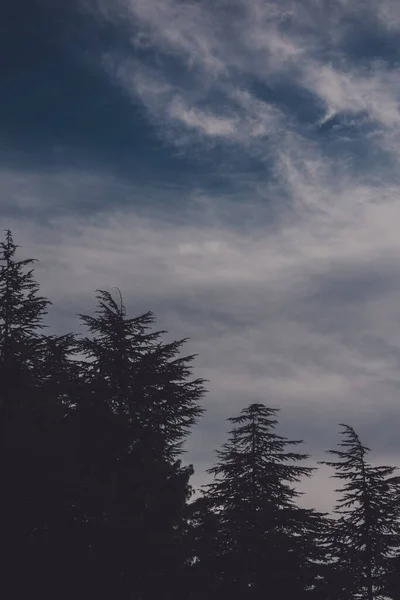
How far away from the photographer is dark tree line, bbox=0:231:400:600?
15.1 m

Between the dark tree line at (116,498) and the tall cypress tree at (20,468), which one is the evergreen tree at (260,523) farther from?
the tall cypress tree at (20,468)

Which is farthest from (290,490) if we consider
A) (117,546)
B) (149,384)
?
(117,546)

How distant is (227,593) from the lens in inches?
1083

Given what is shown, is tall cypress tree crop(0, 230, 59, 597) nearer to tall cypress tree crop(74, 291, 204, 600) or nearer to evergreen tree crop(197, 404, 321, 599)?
tall cypress tree crop(74, 291, 204, 600)

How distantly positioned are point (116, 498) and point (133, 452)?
1553mm

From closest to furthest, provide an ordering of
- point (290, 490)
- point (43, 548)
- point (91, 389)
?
1. point (43, 548)
2. point (91, 389)
3. point (290, 490)

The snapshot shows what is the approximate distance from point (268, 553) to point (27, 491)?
1626cm

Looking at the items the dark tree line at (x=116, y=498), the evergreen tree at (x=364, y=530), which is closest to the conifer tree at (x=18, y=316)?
the dark tree line at (x=116, y=498)

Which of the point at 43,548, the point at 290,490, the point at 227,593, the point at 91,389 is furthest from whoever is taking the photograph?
the point at 290,490

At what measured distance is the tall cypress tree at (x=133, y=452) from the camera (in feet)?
50.7

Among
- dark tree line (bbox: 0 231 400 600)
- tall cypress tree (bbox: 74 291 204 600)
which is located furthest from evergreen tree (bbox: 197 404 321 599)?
tall cypress tree (bbox: 74 291 204 600)

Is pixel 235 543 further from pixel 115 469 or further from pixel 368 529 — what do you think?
pixel 115 469

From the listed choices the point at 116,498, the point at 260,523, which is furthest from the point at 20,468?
the point at 260,523

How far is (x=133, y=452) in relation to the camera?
17703mm
